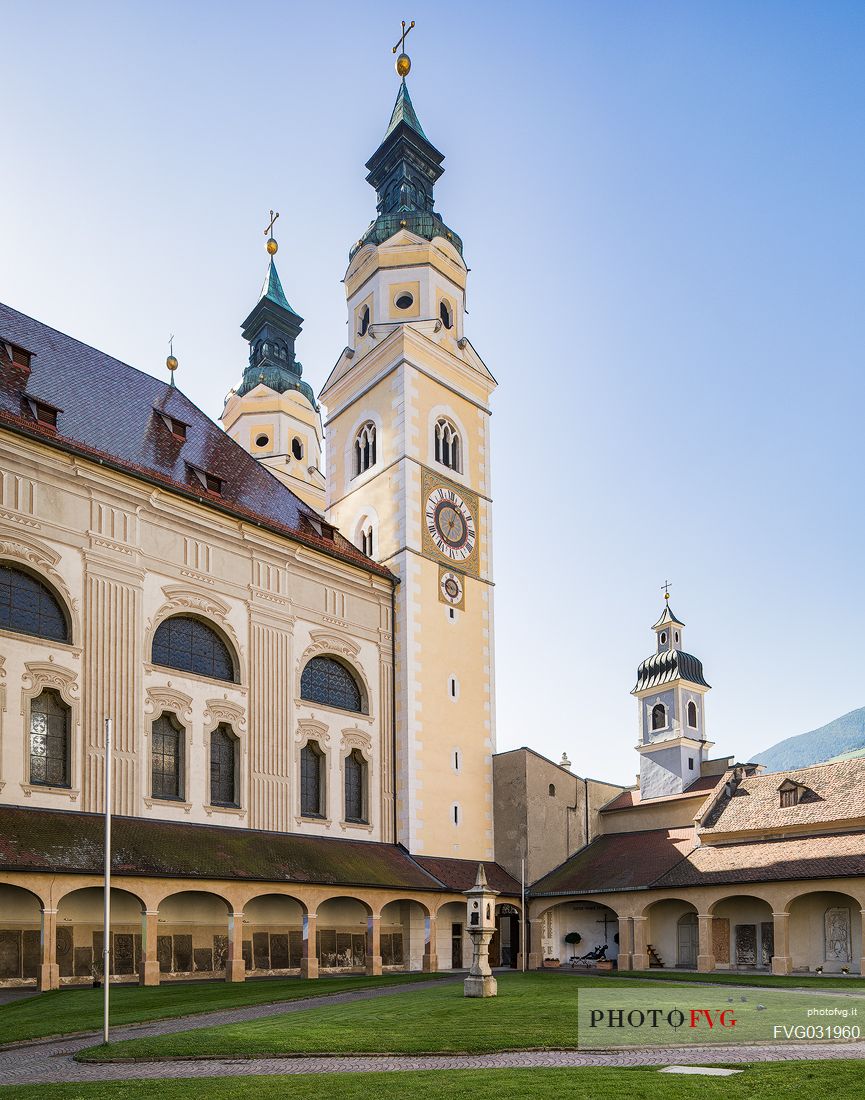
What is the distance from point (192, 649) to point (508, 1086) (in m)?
18.9

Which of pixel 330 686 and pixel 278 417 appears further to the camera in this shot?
pixel 278 417

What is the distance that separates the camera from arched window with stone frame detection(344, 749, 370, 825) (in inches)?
1256

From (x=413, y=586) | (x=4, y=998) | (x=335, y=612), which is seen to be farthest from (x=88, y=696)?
(x=413, y=586)

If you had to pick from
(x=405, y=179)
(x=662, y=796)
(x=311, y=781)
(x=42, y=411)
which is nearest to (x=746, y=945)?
(x=662, y=796)

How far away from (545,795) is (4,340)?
73.3ft

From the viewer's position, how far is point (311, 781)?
30.7m

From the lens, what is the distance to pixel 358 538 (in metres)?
38.3

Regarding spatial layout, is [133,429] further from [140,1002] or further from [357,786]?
[140,1002]

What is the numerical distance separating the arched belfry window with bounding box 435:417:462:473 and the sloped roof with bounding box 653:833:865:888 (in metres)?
15.8

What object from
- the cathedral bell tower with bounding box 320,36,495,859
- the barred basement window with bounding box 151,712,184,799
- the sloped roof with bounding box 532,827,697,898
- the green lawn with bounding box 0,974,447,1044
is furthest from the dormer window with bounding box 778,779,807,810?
the barred basement window with bounding box 151,712,184,799

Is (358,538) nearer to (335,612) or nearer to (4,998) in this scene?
(335,612)

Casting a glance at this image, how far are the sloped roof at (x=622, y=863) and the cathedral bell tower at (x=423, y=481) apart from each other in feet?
8.86

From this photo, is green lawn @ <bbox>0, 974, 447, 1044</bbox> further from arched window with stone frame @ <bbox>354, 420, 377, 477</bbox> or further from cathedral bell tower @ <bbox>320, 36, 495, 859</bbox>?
arched window with stone frame @ <bbox>354, 420, 377, 477</bbox>

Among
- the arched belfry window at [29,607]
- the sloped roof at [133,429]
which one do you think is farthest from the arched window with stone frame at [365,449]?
the arched belfry window at [29,607]
